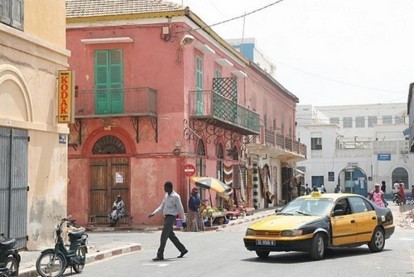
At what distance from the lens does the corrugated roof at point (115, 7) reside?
27.5 m

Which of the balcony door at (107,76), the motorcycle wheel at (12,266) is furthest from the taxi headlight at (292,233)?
the balcony door at (107,76)

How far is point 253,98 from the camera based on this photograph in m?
39.6

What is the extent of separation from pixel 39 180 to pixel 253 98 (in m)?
24.5

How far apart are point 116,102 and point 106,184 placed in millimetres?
3400

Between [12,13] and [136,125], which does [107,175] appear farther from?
[12,13]

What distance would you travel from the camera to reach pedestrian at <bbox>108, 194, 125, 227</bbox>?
86.3 feet

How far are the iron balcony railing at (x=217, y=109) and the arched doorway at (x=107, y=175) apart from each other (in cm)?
347

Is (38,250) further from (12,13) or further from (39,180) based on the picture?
(12,13)

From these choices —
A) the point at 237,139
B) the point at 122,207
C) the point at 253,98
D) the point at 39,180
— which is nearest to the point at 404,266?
the point at 39,180

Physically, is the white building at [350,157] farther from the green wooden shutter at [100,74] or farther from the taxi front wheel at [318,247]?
the taxi front wheel at [318,247]

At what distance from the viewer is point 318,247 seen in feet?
46.3

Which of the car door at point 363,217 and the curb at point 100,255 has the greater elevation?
the car door at point 363,217

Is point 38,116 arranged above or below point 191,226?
above

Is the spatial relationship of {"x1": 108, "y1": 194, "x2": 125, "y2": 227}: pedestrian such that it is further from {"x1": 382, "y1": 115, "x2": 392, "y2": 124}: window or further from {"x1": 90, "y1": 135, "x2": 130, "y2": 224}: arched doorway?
{"x1": 382, "y1": 115, "x2": 392, "y2": 124}: window
